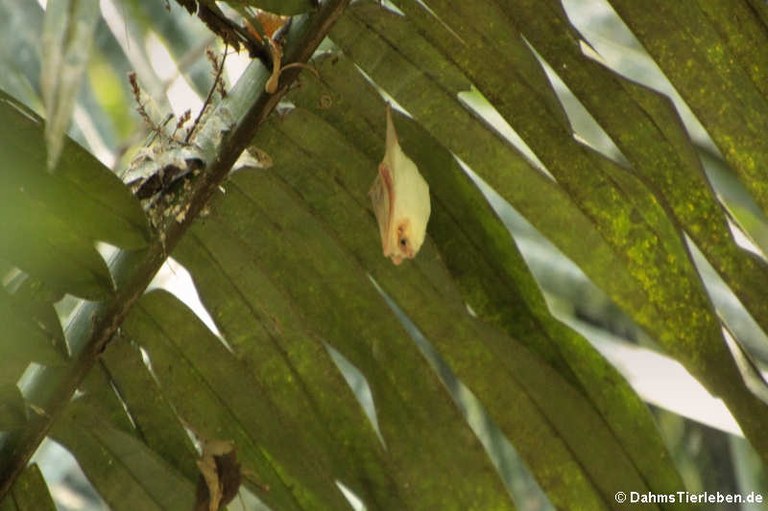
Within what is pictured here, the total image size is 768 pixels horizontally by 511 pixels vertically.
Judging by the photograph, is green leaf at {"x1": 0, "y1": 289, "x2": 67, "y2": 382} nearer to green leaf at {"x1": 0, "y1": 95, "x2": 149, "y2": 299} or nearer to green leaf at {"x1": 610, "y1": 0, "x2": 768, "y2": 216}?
green leaf at {"x1": 0, "y1": 95, "x2": 149, "y2": 299}

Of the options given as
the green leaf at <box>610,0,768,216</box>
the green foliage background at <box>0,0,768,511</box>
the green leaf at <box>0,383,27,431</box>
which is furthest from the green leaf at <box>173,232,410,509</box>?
the green leaf at <box>610,0,768,216</box>

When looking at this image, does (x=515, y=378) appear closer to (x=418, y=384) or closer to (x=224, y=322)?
(x=418, y=384)

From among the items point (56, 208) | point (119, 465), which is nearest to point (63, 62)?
point (56, 208)


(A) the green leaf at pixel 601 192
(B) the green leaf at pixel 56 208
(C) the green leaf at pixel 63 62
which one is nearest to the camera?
(C) the green leaf at pixel 63 62

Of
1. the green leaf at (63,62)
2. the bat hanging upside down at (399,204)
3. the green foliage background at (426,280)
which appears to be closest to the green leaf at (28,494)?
the green foliage background at (426,280)

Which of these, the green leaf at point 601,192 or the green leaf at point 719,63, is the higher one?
the green leaf at point 719,63

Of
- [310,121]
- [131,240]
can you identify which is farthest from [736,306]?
[131,240]

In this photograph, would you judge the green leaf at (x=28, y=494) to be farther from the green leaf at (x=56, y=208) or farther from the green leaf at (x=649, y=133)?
the green leaf at (x=649, y=133)
